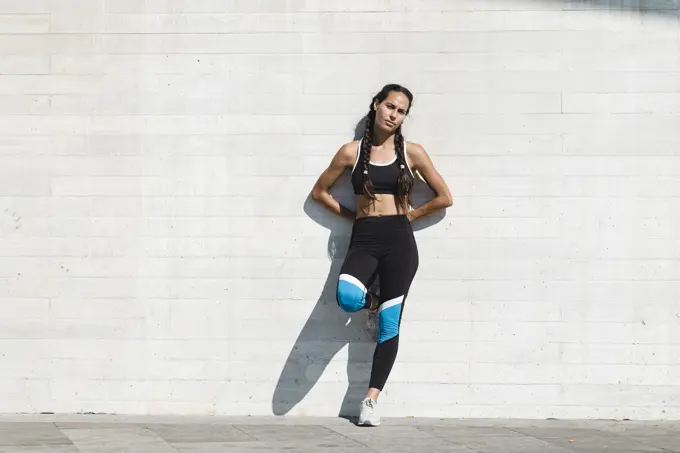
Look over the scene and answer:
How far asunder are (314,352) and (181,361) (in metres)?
0.91

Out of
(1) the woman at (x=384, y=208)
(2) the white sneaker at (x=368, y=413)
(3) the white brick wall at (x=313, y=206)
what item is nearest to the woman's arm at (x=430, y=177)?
(1) the woman at (x=384, y=208)

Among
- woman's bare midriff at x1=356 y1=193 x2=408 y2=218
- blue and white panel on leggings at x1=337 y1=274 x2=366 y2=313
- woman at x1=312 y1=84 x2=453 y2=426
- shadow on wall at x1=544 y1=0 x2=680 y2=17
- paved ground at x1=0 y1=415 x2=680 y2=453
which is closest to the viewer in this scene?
paved ground at x1=0 y1=415 x2=680 y2=453

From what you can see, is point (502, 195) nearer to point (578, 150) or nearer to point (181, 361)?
point (578, 150)

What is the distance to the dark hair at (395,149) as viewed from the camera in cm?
714

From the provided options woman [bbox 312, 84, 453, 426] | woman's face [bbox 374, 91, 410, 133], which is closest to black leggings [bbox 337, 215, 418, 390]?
woman [bbox 312, 84, 453, 426]

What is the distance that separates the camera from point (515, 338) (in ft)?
→ 24.2

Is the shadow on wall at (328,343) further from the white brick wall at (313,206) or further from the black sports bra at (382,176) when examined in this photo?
the black sports bra at (382,176)

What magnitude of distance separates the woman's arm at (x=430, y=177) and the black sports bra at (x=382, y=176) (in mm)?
66

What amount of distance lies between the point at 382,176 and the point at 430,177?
1.09ft

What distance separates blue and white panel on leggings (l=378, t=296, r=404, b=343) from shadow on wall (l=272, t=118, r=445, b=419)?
341 mm

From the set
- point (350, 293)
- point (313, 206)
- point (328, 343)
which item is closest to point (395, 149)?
point (313, 206)

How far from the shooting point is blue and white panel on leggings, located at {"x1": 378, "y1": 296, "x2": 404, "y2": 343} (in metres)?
7.07

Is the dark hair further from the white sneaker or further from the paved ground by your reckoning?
Result: the paved ground

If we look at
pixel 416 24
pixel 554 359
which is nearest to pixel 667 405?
pixel 554 359
